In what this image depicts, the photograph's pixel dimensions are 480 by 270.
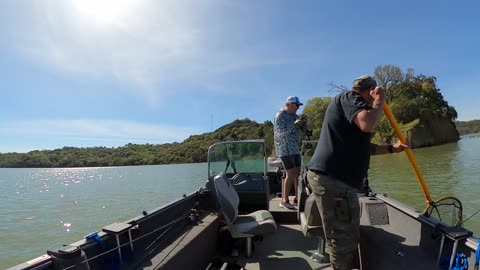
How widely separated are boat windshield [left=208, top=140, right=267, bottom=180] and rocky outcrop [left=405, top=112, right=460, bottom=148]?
39059mm

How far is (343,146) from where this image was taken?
6.76ft

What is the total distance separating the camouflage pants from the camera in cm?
211

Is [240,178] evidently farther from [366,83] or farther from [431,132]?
[431,132]

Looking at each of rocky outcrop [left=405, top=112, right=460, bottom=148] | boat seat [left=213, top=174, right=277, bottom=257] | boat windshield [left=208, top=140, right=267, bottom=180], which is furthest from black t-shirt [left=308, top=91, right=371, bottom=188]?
rocky outcrop [left=405, top=112, right=460, bottom=148]

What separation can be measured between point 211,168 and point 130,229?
2.37 meters

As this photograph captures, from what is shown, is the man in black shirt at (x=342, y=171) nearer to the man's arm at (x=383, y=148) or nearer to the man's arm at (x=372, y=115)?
the man's arm at (x=372, y=115)

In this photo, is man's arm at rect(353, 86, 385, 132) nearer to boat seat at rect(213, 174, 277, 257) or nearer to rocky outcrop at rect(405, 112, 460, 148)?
boat seat at rect(213, 174, 277, 257)

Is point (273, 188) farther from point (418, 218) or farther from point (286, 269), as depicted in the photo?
point (418, 218)

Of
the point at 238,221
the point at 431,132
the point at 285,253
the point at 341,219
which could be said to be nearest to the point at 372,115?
the point at 341,219

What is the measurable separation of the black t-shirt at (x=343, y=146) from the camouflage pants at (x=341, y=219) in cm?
7

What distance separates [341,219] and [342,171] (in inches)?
12.9

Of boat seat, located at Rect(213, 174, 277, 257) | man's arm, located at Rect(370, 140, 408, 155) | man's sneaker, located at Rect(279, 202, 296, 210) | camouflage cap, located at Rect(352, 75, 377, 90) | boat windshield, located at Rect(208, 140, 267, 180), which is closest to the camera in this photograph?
camouflage cap, located at Rect(352, 75, 377, 90)

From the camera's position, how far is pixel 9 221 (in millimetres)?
14812

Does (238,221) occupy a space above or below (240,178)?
below
